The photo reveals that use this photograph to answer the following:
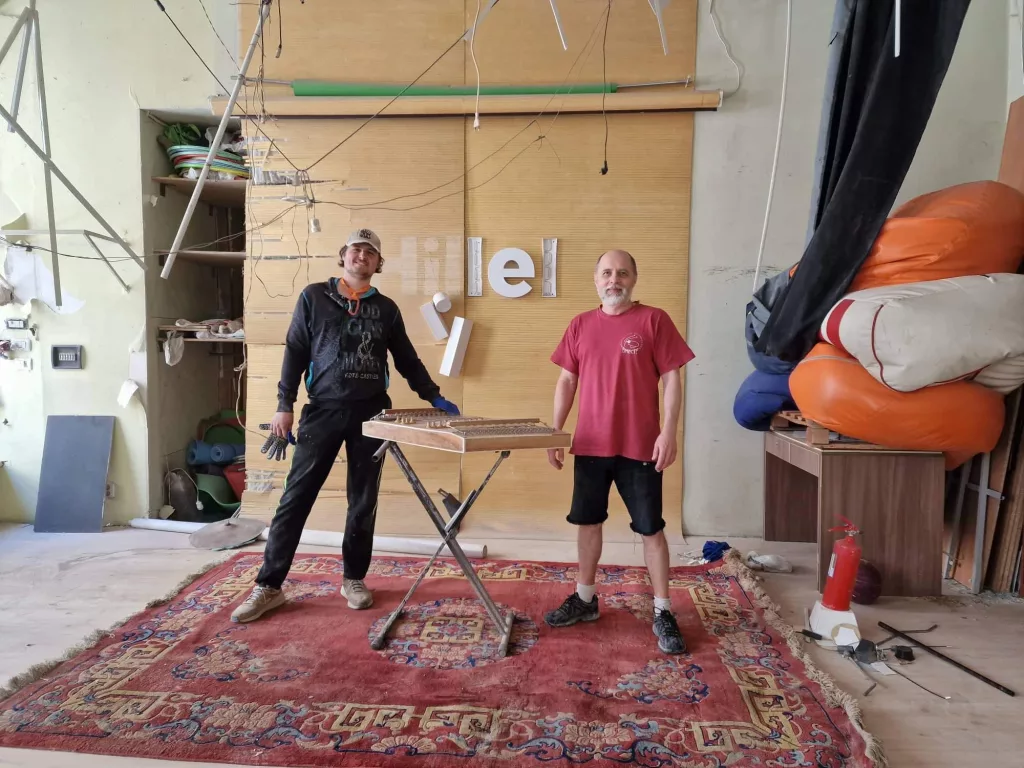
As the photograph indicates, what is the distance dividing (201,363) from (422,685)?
3262 mm

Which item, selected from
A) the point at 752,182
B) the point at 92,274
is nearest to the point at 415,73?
the point at 752,182

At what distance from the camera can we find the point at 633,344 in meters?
2.15

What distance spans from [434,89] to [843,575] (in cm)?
317

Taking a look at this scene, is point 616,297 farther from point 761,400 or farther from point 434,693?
point 434,693

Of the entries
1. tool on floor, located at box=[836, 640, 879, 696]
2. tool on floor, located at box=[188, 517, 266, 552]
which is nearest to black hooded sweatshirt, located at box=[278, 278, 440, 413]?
tool on floor, located at box=[188, 517, 266, 552]

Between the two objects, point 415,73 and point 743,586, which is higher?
point 415,73

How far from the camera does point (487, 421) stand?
2111mm

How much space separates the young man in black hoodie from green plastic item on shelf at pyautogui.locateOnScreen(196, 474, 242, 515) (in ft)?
5.38

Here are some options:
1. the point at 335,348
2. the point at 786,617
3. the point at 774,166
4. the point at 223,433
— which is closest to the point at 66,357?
the point at 223,433

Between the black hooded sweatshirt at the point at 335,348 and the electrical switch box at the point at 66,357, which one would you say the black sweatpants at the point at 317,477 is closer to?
the black hooded sweatshirt at the point at 335,348

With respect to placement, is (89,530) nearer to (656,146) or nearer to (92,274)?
(92,274)

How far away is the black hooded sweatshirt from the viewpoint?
7.80 ft

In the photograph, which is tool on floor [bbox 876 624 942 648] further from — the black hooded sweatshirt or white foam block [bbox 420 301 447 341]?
white foam block [bbox 420 301 447 341]

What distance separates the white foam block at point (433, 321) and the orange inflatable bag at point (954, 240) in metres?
2.11
